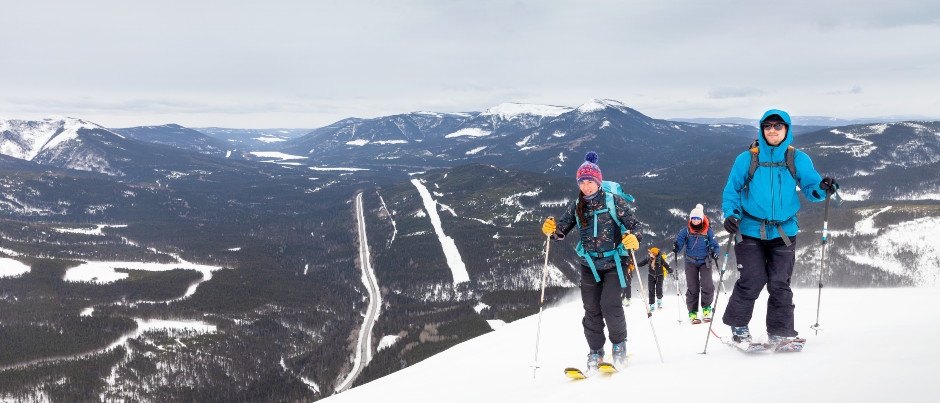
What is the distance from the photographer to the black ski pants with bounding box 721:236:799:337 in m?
8.41

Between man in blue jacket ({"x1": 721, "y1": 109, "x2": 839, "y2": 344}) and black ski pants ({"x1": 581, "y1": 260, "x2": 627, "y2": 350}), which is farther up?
man in blue jacket ({"x1": 721, "y1": 109, "x2": 839, "y2": 344})

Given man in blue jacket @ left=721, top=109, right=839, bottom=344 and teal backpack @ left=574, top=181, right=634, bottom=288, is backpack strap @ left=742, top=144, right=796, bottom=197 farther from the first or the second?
teal backpack @ left=574, top=181, right=634, bottom=288

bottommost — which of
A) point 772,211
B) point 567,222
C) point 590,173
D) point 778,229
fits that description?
point 567,222

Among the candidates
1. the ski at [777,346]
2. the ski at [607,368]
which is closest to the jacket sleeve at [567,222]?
the ski at [607,368]

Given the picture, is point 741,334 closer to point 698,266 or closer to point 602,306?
point 602,306

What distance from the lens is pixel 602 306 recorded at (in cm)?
944

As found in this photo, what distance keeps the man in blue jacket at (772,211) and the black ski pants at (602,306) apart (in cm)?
216

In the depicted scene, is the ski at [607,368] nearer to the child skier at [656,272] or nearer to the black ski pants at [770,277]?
the black ski pants at [770,277]

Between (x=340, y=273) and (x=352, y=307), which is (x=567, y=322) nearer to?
(x=352, y=307)

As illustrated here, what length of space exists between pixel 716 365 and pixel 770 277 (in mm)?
2120

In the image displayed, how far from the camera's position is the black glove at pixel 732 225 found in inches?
324

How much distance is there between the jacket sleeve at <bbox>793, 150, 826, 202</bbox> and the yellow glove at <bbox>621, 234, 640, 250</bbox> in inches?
113

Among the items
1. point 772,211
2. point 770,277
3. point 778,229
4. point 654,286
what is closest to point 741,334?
point 770,277

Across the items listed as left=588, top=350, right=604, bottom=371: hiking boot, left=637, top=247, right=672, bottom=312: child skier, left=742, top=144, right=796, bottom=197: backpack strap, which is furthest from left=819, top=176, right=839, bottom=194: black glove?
left=637, top=247, right=672, bottom=312: child skier
